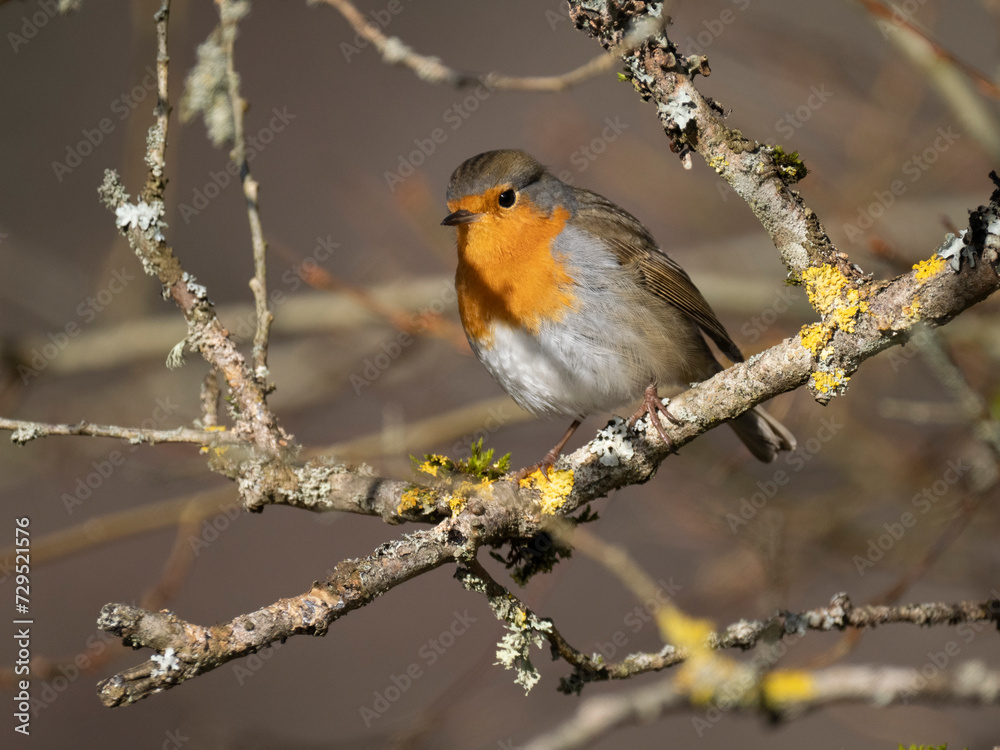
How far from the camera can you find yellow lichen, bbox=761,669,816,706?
2.32 m

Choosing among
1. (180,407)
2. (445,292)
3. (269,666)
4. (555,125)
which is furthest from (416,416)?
(269,666)

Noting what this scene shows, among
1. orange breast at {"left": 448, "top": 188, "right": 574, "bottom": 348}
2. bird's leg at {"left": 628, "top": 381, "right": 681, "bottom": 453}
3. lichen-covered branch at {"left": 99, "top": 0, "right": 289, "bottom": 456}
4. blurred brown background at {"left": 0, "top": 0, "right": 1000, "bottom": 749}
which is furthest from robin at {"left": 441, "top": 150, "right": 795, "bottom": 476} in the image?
lichen-covered branch at {"left": 99, "top": 0, "right": 289, "bottom": 456}

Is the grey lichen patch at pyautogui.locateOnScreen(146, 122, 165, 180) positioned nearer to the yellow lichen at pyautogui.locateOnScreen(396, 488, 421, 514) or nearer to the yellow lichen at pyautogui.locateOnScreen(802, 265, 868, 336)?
the yellow lichen at pyautogui.locateOnScreen(396, 488, 421, 514)

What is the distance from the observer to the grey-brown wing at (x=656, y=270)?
335 centimetres

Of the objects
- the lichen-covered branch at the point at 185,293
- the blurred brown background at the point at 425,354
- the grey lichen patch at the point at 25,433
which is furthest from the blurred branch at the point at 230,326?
the grey lichen patch at the point at 25,433

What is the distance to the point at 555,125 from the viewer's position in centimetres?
461

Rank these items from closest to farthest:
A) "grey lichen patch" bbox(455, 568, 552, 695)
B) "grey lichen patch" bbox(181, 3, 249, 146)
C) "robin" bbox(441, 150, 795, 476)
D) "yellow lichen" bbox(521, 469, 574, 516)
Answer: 1. "grey lichen patch" bbox(455, 568, 552, 695)
2. "yellow lichen" bbox(521, 469, 574, 516)
3. "grey lichen patch" bbox(181, 3, 249, 146)
4. "robin" bbox(441, 150, 795, 476)

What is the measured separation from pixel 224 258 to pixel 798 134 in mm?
3979

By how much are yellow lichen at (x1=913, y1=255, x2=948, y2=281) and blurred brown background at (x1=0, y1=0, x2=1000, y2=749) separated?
3.33 ft

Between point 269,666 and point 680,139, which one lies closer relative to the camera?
point 680,139

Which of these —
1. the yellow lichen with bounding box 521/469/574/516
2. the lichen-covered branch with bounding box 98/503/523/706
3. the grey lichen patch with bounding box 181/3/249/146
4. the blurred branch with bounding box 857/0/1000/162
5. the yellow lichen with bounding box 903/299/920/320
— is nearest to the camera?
the lichen-covered branch with bounding box 98/503/523/706

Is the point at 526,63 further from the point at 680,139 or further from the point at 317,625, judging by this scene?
the point at 317,625

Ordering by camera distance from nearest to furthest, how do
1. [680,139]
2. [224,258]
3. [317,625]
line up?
[317,625] → [680,139] → [224,258]

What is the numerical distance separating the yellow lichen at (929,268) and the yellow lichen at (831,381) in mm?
233
